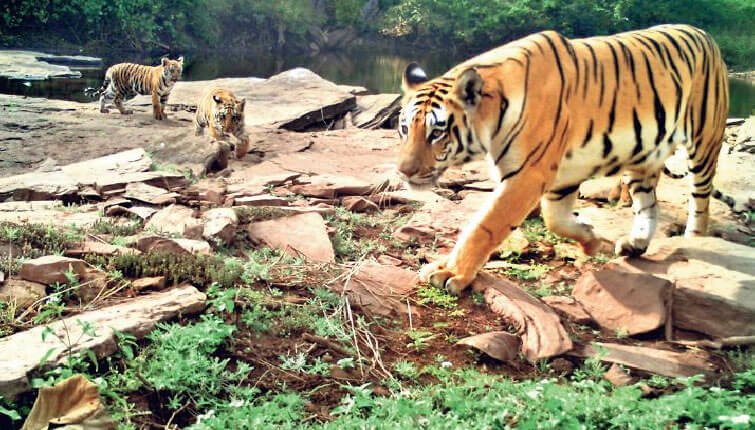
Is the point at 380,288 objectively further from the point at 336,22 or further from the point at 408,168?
the point at 336,22

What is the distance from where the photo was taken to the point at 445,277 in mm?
4699

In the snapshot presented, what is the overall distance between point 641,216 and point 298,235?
8.69 feet

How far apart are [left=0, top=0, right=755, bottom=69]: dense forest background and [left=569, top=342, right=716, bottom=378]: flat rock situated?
2701 cm

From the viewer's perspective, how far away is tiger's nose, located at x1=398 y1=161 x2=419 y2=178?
450 centimetres

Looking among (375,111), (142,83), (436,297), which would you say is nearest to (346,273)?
(436,297)

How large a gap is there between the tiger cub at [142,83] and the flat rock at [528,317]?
9.29m

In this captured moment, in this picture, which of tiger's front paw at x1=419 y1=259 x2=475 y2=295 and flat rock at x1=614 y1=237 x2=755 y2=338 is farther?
tiger's front paw at x1=419 y1=259 x2=475 y2=295

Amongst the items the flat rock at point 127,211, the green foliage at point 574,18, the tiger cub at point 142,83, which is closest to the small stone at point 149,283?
the flat rock at point 127,211

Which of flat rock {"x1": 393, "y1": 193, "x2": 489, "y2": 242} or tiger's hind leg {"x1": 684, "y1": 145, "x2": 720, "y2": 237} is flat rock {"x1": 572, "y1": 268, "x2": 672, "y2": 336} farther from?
tiger's hind leg {"x1": 684, "y1": 145, "x2": 720, "y2": 237}

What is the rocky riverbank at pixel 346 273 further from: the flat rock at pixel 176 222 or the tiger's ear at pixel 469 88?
the tiger's ear at pixel 469 88

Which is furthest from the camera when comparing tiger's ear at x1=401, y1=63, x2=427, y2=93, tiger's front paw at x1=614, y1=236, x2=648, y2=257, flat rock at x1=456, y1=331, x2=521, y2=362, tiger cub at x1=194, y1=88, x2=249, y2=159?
tiger cub at x1=194, y1=88, x2=249, y2=159

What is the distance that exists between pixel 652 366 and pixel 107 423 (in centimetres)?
276

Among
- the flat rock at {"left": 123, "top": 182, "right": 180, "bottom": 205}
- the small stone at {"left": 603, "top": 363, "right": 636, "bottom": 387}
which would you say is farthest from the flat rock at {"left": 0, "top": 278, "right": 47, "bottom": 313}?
the small stone at {"left": 603, "top": 363, "right": 636, "bottom": 387}

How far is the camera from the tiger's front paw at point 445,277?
4.61 m
